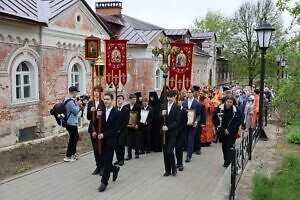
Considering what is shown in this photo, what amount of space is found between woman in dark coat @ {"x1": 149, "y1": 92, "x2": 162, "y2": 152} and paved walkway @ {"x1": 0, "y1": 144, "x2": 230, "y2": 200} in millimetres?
1355

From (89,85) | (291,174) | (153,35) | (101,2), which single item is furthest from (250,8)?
(291,174)

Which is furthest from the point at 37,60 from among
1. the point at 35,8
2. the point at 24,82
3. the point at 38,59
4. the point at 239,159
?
the point at 239,159

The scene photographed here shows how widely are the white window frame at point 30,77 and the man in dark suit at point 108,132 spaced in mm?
5790

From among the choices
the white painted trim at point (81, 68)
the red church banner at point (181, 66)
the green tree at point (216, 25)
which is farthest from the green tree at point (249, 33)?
the red church banner at point (181, 66)

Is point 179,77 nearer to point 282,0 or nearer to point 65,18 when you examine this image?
point 282,0

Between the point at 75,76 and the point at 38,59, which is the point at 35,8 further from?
the point at 75,76

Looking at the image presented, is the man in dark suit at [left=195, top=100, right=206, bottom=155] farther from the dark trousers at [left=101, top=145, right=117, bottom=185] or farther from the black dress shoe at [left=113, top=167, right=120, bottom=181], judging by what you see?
the dark trousers at [left=101, top=145, right=117, bottom=185]

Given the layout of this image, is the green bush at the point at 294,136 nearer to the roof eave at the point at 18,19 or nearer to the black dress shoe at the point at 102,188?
the black dress shoe at the point at 102,188

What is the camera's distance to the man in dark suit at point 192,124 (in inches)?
381

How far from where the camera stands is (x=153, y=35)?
21516 mm

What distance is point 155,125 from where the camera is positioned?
432 inches

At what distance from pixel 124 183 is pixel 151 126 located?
3294mm

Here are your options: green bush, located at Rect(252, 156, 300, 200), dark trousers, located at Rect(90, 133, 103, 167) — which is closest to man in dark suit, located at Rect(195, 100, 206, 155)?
green bush, located at Rect(252, 156, 300, 200)

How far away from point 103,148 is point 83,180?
3.30ft
